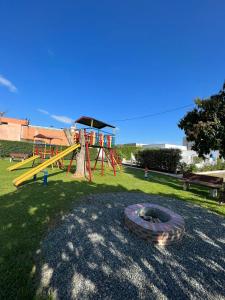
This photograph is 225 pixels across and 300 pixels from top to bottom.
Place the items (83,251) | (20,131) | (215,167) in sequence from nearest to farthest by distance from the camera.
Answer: (83,251) < (215,167) < (20,131)

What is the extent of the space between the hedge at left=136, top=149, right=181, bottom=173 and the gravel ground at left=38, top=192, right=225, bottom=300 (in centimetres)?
1453

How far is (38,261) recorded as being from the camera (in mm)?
3191

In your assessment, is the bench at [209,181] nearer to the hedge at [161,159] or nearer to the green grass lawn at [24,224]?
the green grass lawn at [24,224]

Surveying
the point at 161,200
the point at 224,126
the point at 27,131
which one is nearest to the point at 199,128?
the point at 224,126

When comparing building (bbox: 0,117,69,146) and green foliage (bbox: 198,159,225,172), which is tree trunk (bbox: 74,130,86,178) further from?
building (bbox: 0,117,69,146)

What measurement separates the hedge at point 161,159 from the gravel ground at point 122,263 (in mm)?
14533

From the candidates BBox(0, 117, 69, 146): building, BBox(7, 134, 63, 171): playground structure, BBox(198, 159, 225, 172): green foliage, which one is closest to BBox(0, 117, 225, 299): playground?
BBox(7, 134, 63, 171): playground structure

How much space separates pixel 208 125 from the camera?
9.27 metres

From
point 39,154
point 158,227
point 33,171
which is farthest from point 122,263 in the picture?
point 39,154

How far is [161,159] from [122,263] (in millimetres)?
18458

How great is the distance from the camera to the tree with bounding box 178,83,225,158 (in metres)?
A: 9.30

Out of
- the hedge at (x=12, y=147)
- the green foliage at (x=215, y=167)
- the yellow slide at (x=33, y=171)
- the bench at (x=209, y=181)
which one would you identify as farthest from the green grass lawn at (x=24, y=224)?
the hedge at (x=12, y=147)

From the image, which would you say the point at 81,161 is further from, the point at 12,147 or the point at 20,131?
the point at 20,131

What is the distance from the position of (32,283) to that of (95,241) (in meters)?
1.44
